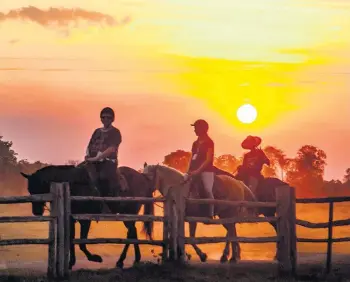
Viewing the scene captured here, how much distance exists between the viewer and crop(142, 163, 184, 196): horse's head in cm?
2212

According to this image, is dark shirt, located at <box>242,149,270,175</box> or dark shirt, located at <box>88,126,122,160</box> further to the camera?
dark shirt, located at <box>242,149,270,175</box>

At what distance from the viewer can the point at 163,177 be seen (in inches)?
875

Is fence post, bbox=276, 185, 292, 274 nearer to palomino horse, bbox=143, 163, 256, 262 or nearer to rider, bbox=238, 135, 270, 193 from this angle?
palomino horse, bbox=143, 163, 256, 262

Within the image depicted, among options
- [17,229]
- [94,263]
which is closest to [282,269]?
[94,263]

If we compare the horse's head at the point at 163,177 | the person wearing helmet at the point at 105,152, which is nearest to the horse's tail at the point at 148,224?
the person wearing helmet at the point at 105,152

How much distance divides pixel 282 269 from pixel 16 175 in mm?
85089

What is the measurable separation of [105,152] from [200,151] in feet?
7.62

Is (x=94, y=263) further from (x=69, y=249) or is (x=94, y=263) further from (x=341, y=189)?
(x=341, y=189)

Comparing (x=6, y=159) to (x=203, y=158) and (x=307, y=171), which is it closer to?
(x=307, y=171)

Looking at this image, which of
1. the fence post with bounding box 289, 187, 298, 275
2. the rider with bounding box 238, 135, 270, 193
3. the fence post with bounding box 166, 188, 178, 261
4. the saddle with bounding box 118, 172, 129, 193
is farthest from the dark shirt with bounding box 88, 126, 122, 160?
the rider with bounding box 238, 135, 270, 193

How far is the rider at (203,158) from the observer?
21.0 m

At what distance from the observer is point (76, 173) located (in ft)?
66.8

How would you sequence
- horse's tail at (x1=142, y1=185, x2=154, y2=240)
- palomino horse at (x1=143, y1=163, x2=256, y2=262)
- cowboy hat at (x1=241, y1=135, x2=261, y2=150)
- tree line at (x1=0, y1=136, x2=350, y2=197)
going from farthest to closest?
tree line at (x1=0, y1=136, x2=350, y2=197), cowboy hat at (x1=241, y1=135, x2=261, y2=150), palomino horse at (x1=143, y1=163, x2=256, y2=262), horse's tail at (x1=142, y1=185, x2=154, y2=240)

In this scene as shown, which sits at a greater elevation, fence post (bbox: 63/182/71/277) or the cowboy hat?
the cowboy hat
